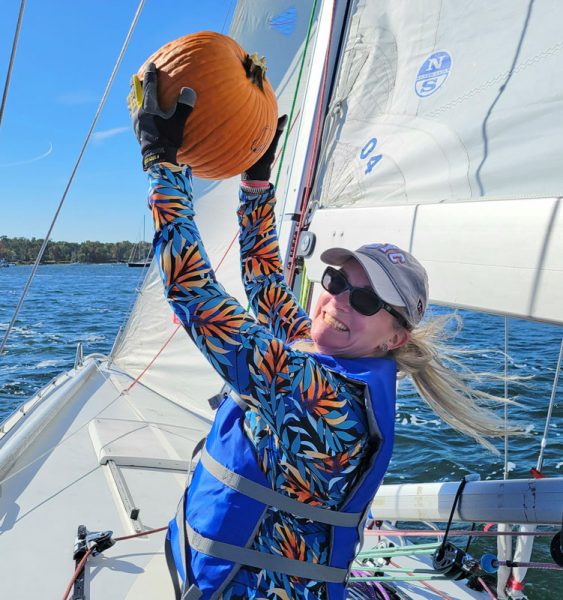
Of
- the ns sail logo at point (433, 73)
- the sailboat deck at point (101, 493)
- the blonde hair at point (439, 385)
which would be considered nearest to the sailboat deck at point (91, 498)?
the sailboat deck at point (101, 493)

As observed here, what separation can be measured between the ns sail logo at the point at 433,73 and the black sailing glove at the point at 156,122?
1.00 metres

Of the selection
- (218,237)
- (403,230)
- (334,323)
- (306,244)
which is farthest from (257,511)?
(218,237)

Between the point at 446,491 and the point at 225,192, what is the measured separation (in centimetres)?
291

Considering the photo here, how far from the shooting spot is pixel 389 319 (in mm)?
1313

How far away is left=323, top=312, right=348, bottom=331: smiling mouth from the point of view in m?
1.29

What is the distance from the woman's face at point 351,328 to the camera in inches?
50.6

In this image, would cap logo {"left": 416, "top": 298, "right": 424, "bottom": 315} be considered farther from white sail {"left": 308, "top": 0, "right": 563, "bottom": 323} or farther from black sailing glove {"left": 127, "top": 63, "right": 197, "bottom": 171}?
black sailing glove {"left": 127, "top": 63, "right": 197, "bottom": 171}

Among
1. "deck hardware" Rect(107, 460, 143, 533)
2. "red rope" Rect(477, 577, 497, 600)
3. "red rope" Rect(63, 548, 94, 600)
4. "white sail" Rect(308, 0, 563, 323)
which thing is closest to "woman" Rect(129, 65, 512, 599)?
"white sail" Rect(308, 0, 563, 323)

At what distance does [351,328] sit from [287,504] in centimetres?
41

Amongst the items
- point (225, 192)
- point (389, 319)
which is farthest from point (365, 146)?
point (225, 192)

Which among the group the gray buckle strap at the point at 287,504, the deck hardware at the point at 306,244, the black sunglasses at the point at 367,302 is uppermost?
the deck hardware at the point at 306,244

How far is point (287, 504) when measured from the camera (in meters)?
1.18

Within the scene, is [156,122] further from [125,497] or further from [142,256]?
[142,256]

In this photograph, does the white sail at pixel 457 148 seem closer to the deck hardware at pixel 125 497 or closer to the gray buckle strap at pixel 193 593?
the gray buckle strap at pixel 193 593
